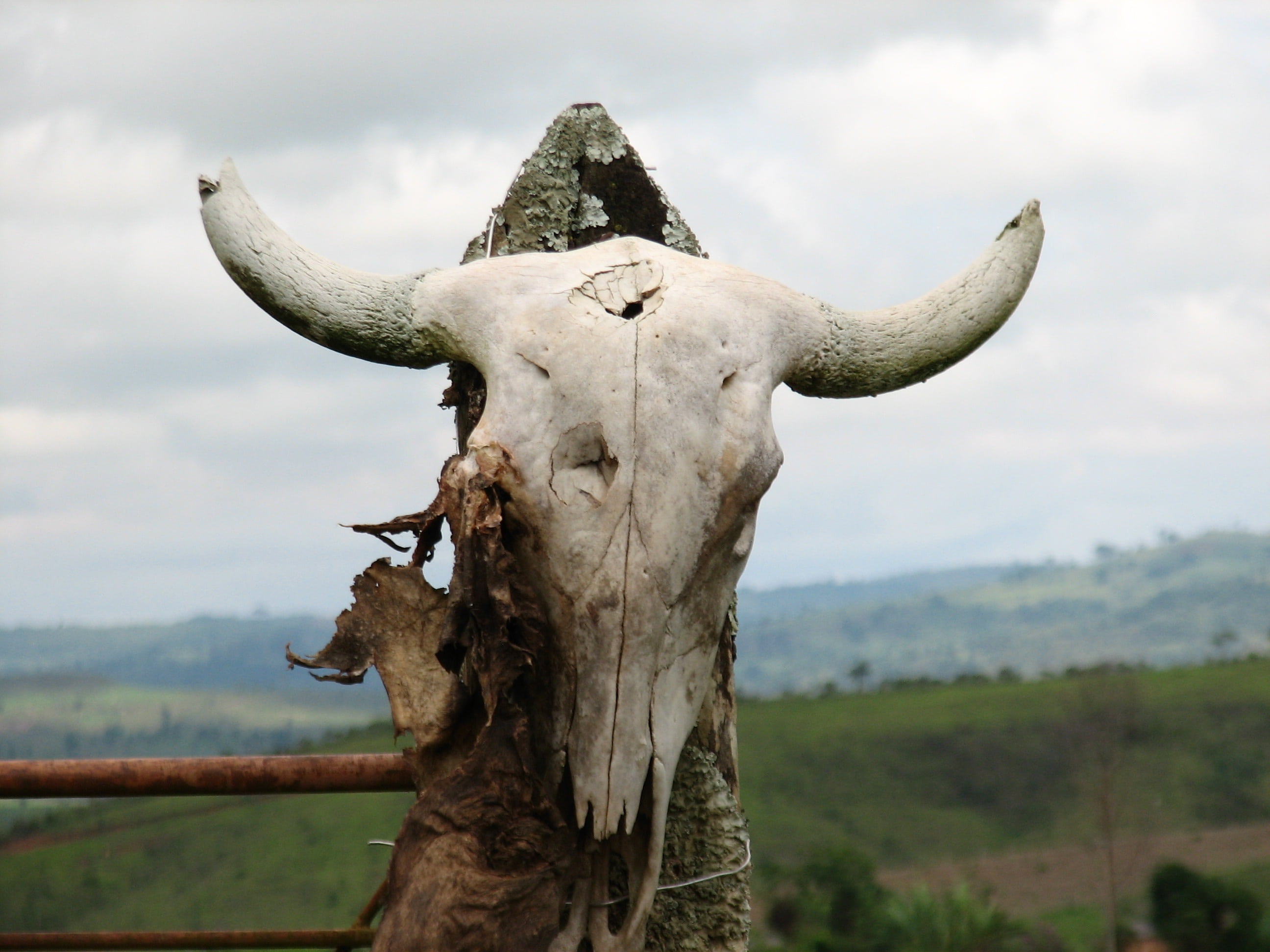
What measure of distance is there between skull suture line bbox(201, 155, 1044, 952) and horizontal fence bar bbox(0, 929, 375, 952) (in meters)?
1.17

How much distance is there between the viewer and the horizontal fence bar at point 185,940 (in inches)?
125

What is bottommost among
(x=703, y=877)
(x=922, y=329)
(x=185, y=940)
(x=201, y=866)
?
(x=201, y=866)

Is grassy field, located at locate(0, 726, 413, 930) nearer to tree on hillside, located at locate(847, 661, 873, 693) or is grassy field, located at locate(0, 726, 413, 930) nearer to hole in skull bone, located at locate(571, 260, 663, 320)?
tree on hillside, located at locate(847, 661, 873, 693)

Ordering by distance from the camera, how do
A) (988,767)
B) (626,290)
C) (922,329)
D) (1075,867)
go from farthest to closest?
(988,767) < (1075,867) < (922,329) < (626,290)

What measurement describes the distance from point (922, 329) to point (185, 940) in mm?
2464

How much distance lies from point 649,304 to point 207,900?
138ft

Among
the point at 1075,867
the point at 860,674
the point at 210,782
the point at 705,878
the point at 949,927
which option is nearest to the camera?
the point at 705,878

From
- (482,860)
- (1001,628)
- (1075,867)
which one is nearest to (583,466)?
(482,860)

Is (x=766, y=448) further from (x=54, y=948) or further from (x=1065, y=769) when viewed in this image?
(x=1065, y=769)

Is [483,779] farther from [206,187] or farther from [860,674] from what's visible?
[860,674]

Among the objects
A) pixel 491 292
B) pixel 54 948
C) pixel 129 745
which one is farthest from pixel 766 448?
pixel 129 745

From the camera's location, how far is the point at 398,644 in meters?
2.34

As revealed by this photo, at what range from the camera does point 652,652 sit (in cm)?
224

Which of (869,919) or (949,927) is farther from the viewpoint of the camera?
(869,919)
